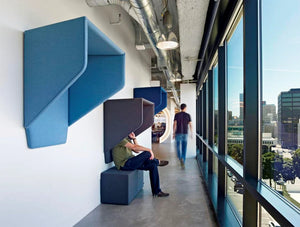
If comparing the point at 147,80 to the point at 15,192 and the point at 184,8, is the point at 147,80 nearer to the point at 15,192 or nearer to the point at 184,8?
the point at 184,8

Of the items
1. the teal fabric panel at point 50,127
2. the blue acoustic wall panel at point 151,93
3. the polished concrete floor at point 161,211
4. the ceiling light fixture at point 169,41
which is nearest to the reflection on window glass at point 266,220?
the polished concrete floor at point 161,211

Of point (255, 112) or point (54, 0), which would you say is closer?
point (255, 112)

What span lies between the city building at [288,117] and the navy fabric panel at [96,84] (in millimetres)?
1676

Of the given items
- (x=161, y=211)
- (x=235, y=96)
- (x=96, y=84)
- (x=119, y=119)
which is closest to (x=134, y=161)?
(x=119, y=119)

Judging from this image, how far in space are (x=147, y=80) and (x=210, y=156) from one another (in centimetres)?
325

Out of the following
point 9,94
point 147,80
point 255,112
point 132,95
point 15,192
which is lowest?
point 15,192

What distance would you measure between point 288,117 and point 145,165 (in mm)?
2750

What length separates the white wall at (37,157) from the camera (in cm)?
180

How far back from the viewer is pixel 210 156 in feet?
15.7

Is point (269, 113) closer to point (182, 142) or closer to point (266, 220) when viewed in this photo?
point (266, 220)

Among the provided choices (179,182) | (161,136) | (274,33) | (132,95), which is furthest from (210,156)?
(161,136)

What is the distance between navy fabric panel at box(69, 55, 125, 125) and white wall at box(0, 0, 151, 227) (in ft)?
1.14

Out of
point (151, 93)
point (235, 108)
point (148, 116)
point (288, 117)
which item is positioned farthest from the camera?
point (151, 93)

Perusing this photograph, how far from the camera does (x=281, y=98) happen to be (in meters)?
1.44
